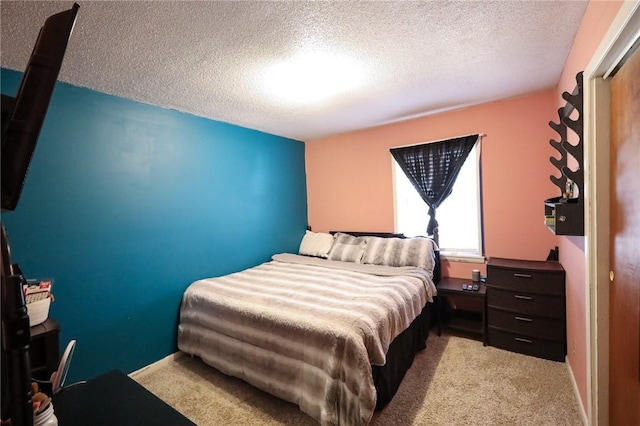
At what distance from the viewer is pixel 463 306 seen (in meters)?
3.08

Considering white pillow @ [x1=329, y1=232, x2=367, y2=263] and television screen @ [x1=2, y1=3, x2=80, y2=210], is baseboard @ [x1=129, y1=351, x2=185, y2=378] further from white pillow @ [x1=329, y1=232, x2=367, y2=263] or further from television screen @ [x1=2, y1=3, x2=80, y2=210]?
television screen @ [x1=2, y1=3, x2=80, y2=210]

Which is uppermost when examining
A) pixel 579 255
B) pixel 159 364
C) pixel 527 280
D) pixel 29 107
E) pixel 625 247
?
pixel 29 107

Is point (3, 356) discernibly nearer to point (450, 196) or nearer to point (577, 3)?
point (577, 3)

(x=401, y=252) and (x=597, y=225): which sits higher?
(x=597, y=225)

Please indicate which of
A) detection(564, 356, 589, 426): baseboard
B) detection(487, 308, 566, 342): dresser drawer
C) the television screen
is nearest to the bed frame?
detection(487, 308, 566, 342): dresser drawer

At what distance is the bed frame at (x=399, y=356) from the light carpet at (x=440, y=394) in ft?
0.21

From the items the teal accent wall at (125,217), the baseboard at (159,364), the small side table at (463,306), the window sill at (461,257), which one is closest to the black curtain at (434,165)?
the window sill at (461,257)

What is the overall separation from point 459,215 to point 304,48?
2414mm

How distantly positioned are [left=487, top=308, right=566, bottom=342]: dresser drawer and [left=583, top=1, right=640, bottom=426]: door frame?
102 cm

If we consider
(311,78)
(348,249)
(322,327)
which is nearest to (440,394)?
(322,327)

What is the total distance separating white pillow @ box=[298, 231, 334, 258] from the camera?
372 centimetres

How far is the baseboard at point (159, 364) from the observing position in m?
2.37

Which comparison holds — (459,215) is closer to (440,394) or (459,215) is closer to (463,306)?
(463,306)

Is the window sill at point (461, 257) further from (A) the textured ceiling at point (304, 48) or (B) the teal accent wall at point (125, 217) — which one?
(B) the teal accent wall at point (125, 217)
